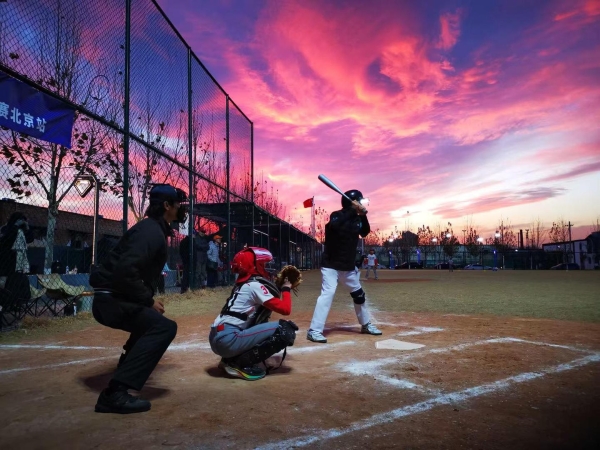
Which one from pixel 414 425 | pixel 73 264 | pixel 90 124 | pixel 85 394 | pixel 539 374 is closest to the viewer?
pixel 414 425

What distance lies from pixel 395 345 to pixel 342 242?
1629mm

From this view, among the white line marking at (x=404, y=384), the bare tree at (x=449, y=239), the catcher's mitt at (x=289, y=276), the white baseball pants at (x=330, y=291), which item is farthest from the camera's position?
the bare tree at (x=449, y=239)

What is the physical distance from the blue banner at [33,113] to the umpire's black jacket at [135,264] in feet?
12.6

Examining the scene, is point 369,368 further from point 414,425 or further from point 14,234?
point 14,234

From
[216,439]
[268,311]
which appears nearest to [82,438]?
[216,439]

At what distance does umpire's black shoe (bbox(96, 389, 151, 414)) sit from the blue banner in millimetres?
4542

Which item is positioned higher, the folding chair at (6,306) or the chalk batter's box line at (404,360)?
the folding chair at (6,306)

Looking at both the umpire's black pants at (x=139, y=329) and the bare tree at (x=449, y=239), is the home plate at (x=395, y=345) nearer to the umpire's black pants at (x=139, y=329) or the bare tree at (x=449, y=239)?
the umpire's black pants at (x=139, y=329)

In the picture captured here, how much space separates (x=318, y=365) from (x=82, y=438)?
2.43 m

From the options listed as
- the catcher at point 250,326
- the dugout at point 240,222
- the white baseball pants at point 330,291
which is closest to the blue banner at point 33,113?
the catcher at point 250,326

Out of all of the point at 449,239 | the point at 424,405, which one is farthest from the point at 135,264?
the point at 449,239

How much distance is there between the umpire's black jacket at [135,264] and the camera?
3133mm

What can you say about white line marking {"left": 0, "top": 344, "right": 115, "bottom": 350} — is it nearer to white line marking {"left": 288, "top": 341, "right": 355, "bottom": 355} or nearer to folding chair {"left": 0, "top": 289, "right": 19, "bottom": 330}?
folding chair {"left": 0, "top": 289, "right": 19, "bottom": 330}

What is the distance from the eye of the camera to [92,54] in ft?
28.3
